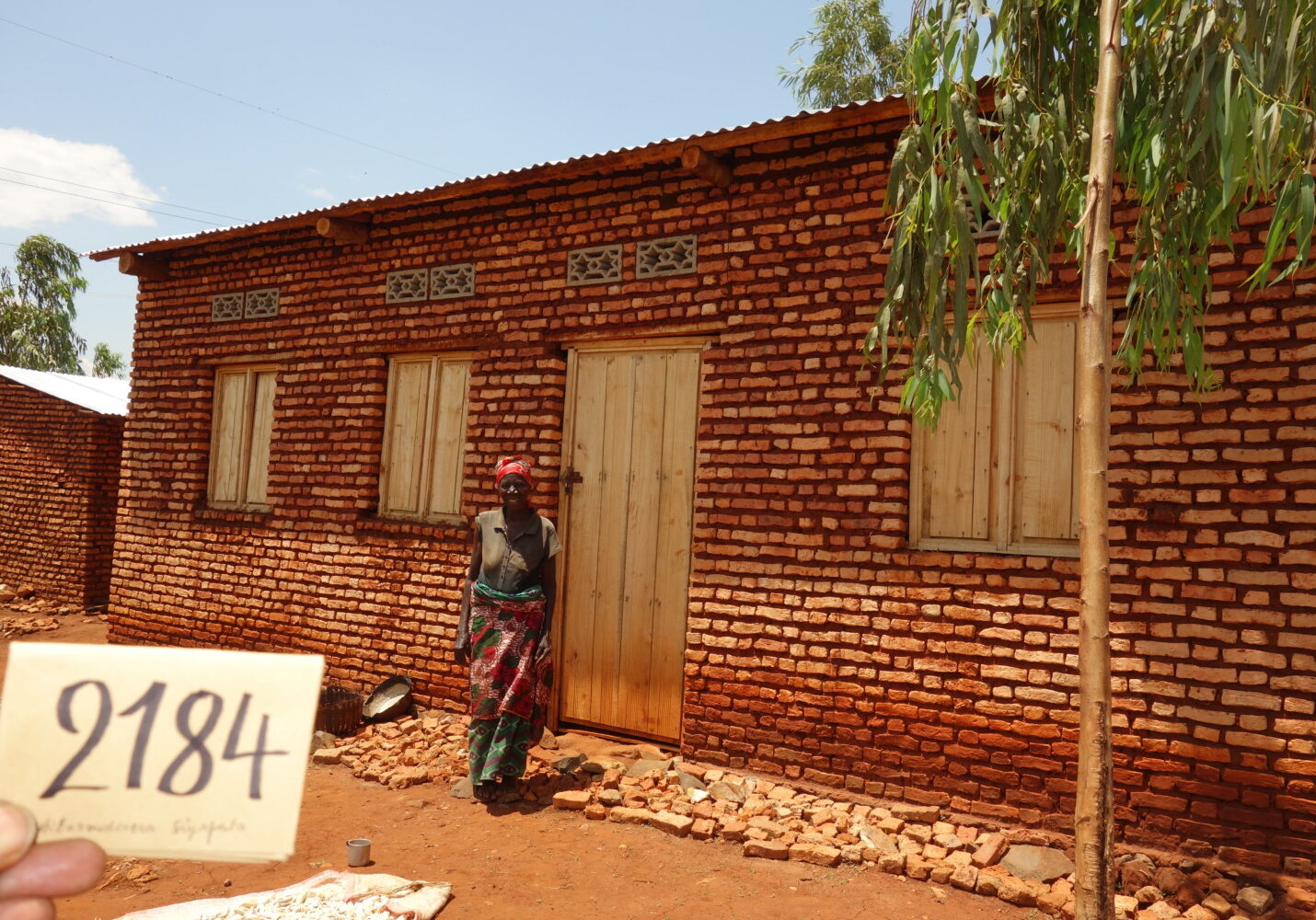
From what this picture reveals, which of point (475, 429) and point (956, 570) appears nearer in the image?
point (956, 570)

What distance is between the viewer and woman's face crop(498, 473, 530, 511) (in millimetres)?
5422

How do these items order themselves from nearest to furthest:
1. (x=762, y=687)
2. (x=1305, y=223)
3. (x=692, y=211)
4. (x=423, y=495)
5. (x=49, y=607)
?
(x=1305, y=223)
(x=762, y=687)
(x=692, y=211)
(x=423, y=495)
(x=49, y=607)

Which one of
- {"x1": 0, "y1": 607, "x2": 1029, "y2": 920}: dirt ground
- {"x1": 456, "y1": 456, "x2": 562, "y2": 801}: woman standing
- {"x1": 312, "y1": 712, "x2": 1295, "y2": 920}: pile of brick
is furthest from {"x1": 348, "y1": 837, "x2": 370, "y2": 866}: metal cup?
{"x1": 312, "y1": 712, "x2": 1295, "y2": 920}: pile of brick

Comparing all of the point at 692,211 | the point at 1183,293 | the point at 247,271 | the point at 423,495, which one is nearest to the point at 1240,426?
the point at 1183,293

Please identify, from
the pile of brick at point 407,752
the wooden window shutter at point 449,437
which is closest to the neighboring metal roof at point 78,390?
the wooden window shutter at point 449,437

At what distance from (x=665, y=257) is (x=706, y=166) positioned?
0.68 meters

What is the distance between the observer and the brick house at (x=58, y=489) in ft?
38.0

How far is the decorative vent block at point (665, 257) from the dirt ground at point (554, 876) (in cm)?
354

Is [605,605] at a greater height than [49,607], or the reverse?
[605,605]

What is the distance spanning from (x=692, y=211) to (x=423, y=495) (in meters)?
3.19

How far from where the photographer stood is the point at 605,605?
6.44 m

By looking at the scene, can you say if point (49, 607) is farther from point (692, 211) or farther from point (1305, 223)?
point (1305, 223)

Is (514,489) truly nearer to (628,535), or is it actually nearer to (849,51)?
(628,535)

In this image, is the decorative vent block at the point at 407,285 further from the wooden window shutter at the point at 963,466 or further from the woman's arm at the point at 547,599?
the wooden window shutter at the point at 963,466
